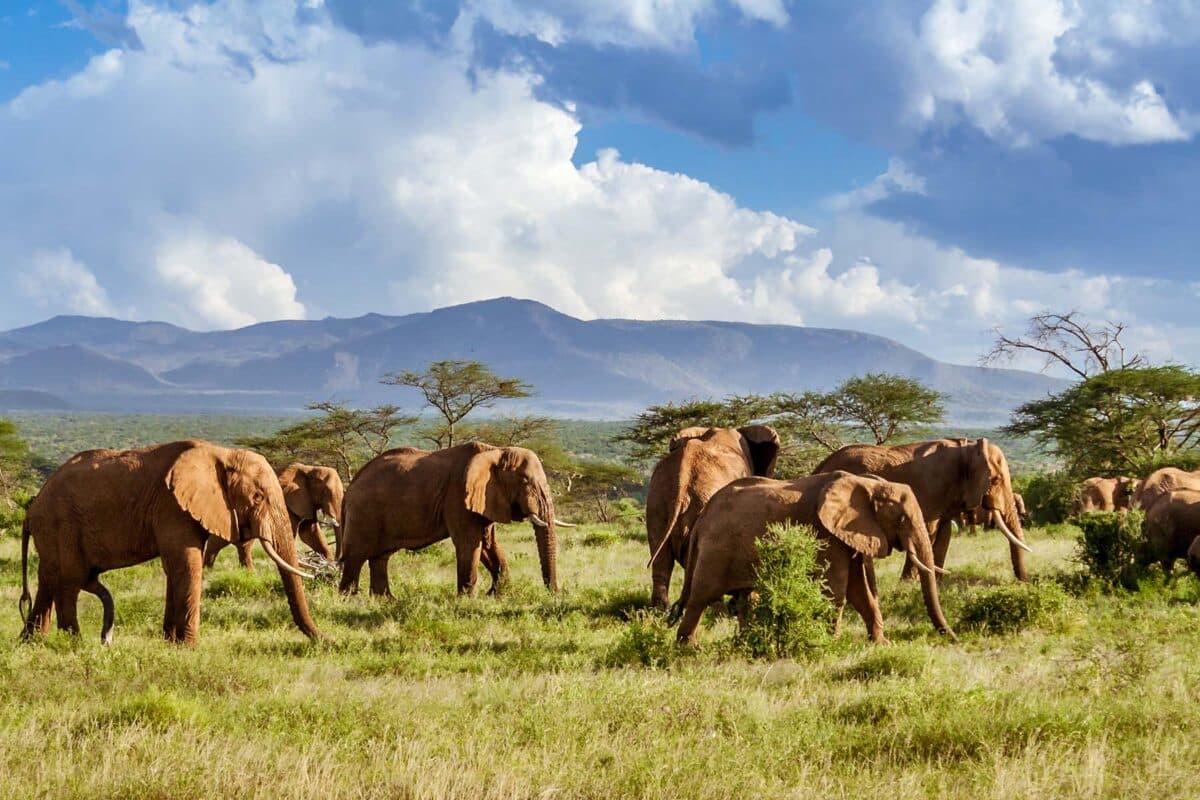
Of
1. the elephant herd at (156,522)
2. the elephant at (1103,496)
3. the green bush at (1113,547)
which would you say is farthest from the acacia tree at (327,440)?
the green bush at (1113,547)

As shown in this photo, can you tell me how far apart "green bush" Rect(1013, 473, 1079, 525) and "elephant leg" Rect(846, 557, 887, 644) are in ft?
69.9

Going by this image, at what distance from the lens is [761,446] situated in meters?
16.1

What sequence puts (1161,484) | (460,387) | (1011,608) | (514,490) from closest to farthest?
(1011,608)
(514,490)
(1161,484)
(460,387)

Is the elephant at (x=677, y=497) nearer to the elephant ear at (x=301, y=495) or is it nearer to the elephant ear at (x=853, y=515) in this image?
the elephant ear at (x=853, y=515)

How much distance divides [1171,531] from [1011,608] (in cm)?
511

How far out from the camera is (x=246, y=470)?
10867 millimetres

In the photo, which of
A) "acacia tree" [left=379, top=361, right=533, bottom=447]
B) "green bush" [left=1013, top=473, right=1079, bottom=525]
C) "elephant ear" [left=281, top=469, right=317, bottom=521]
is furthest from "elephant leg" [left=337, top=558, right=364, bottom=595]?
"acacia tree" [left=379, top=361, right=533, bottom=447]

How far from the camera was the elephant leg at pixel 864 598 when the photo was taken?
35.5ft

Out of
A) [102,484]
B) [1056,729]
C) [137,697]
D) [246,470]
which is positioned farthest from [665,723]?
[102,484]

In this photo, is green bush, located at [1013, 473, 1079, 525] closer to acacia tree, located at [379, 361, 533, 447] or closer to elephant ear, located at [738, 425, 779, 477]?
elephant ear, located at [738, 425, 779, 477]

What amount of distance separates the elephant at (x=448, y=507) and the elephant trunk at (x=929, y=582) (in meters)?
6.02

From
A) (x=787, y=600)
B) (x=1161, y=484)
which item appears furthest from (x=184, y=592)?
(x=1161, y=484)

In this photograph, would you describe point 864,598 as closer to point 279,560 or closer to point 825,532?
point 825,532

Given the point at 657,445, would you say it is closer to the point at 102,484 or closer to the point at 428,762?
the point at 102,484
